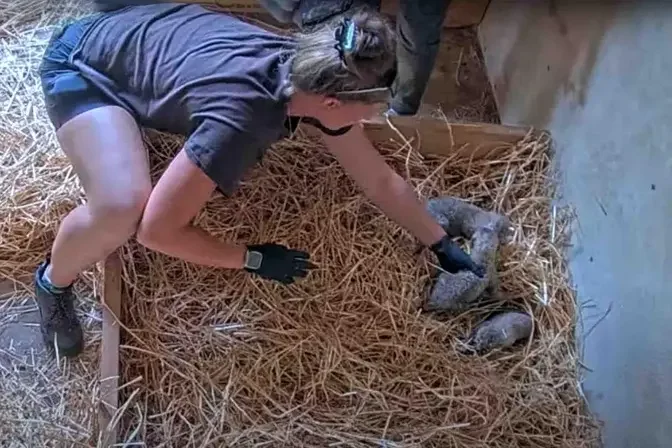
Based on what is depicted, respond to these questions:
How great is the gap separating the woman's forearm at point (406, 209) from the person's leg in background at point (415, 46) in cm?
21

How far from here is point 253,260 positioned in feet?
5.17

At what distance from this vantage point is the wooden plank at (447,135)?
1917mm

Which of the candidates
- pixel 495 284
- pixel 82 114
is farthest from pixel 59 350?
pixel 495 284

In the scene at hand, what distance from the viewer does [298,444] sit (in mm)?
1623

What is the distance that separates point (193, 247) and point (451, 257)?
0.55 meters

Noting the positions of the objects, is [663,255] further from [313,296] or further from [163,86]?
[163,86]

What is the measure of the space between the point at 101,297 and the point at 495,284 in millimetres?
774

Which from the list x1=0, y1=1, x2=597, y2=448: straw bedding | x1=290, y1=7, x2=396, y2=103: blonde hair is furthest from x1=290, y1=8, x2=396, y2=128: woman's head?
x1=0, y1=1, x2=597, y2=448: straw bedding

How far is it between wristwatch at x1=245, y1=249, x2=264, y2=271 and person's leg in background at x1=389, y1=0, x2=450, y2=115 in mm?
463

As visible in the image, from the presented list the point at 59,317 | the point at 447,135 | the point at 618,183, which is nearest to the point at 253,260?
the point at 59,317

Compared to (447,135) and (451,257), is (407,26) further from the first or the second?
(451,257)

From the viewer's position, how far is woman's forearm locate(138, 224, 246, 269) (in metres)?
1.47

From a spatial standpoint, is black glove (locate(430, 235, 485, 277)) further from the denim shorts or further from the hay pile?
the denim shorts

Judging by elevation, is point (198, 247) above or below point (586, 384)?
above
